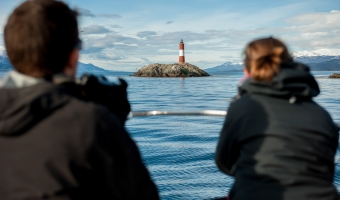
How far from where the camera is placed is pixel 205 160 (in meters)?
9.39

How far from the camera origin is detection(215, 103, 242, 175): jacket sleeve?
2086 mm

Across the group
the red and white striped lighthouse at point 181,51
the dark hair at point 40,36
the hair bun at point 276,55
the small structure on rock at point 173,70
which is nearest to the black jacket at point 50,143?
the dark hair at point 40,36

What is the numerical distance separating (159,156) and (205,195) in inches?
128

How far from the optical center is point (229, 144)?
2.16m

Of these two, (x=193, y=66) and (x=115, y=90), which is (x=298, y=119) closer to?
(x=115, y=90)

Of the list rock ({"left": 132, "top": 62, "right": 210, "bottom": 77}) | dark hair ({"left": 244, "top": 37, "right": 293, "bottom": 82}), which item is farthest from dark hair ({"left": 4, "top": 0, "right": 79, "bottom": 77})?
rock ({"left": 132, "top": 62, "right": 210, "bottom": 77})

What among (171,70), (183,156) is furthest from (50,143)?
(171,70)

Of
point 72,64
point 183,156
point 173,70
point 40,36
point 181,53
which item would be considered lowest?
point 183,156

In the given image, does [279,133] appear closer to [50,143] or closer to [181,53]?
[50,143]

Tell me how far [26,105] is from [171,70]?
93.2 m

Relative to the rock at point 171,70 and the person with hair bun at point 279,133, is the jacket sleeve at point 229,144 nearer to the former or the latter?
the person with hair bun at point 279,133

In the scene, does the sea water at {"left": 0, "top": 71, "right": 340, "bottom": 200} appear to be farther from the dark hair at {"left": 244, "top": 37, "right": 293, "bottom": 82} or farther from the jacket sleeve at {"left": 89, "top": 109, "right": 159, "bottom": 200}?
the jacket sleeve at {"left": 89, "top": 109, "right": 159, "bottom": 200}

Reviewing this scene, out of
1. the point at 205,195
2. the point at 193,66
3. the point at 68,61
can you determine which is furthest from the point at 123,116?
the point at 193,66

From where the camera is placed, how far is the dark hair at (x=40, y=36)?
137 centimetres
